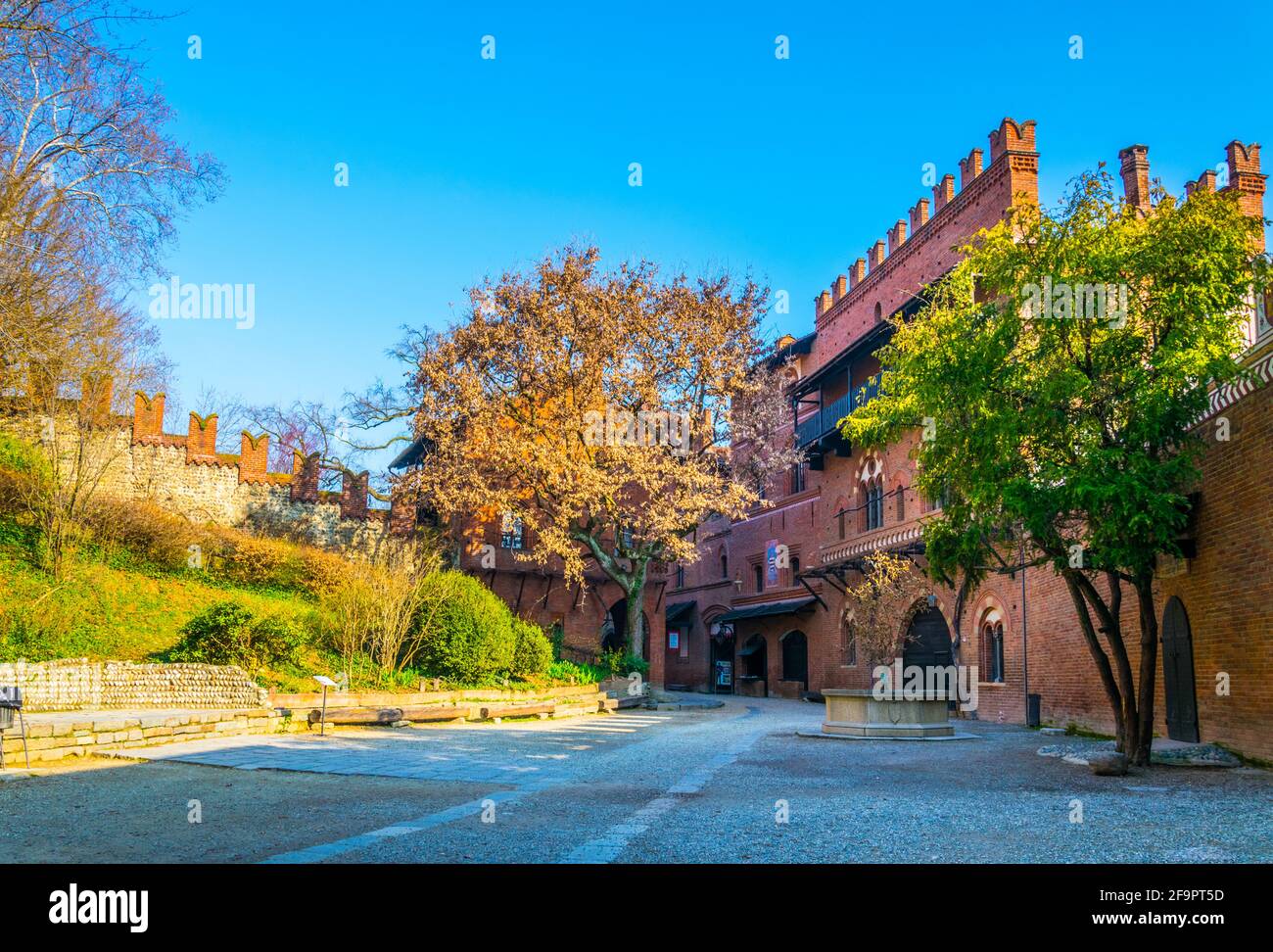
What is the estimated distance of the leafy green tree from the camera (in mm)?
10820

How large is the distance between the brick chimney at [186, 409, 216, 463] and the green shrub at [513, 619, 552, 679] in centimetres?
1084

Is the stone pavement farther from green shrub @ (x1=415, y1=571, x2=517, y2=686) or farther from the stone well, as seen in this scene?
the stone well

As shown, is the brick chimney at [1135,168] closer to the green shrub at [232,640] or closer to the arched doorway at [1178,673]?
the arched doorway at [1178,673]

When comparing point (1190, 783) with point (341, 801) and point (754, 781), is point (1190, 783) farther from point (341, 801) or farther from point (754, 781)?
point (341, 801)

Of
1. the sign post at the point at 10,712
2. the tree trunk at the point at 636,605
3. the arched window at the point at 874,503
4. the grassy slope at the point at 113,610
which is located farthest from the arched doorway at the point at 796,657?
the sign post at the point at 10,712

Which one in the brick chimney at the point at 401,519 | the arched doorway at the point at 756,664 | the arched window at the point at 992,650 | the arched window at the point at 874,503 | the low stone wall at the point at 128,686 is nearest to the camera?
the low stone wall at the point at 128,686

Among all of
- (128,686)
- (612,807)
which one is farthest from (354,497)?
(612,807)

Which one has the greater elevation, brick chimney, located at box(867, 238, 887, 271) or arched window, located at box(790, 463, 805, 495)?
brick chimney, located at box(867, 238, 887, 271)

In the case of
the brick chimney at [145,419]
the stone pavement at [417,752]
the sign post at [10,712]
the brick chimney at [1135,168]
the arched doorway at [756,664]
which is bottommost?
the arched doorway at [756,664]

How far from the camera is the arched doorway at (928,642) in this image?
2789cm

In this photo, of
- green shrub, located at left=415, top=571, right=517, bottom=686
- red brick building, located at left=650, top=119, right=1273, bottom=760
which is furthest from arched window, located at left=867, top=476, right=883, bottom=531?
green shrub, located at left=415, top=571, right=517, bottom=686

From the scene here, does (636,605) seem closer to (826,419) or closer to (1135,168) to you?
(826,419)

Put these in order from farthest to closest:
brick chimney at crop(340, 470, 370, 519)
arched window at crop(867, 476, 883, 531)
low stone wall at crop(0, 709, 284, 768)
Answer: arched window at crop(867, 476, 883, 531) < brick chimney at crop(340, 470, 370, 519) < low stone wall at crop(0, 709, 284, 768)

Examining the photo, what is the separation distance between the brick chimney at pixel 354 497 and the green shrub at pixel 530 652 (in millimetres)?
8436
